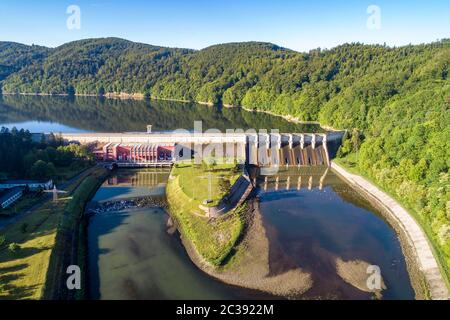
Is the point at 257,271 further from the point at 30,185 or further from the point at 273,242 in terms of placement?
the point at 30,185

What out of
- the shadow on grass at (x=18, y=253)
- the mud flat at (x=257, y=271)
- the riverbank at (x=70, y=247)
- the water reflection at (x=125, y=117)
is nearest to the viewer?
the riverbank at (x=70, y=247)

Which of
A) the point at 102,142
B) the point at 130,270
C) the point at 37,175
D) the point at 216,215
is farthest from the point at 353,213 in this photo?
the point at 102,142

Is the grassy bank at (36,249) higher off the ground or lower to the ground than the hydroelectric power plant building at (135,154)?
lower

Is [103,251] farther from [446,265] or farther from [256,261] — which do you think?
[446,265]

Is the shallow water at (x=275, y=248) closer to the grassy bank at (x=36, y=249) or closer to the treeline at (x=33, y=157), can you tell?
the grassy bank at (x=36, y=249)

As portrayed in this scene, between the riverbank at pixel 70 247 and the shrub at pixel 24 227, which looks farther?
the shrub at pixel 24 227

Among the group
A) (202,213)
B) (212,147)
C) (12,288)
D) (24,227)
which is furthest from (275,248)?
(212,147)

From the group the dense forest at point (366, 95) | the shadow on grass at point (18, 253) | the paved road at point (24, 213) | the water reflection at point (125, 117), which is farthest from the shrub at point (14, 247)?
the water reflection at point (125, 117)

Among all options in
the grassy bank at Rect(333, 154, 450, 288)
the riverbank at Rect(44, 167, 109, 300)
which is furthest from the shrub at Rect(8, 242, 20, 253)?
the grassy bank at Rect(333, 154, 450, 288)
